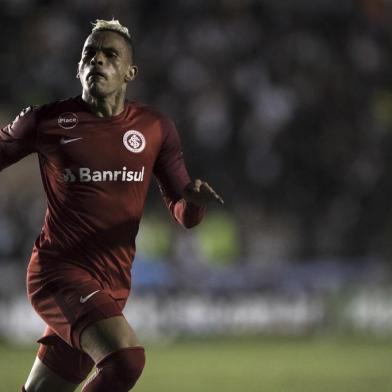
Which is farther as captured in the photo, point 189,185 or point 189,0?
point 189,0

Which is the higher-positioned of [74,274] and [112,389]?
[74,274]

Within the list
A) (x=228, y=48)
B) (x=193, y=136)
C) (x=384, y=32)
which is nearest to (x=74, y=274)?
(x=193, y=136)

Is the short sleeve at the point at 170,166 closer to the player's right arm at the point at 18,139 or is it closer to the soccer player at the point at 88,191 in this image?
the soccer player at the point at 88,191

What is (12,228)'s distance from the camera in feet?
42.8

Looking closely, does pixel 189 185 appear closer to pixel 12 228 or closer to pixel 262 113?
pixel 12 228

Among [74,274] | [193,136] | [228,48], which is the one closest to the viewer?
[74,274]

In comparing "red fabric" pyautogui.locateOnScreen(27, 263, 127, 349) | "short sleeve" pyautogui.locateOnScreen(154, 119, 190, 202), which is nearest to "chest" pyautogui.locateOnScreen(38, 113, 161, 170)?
"short sleeve" pyautogui.locateOnScreen(154, 119, 190, 202)

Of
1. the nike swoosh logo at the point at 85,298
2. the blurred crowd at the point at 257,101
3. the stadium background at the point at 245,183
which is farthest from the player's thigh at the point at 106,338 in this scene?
the blurred crowd at the point at 257,101

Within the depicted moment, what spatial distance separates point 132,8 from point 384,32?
150 inches

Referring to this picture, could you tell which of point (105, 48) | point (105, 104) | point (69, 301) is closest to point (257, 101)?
point (105, 104)

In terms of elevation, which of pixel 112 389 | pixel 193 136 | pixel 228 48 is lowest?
pixel 112 389

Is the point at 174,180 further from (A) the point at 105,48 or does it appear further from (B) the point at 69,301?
(B) the point at 69,301

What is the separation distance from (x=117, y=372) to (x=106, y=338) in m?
0.17

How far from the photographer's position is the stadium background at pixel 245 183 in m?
13.2
